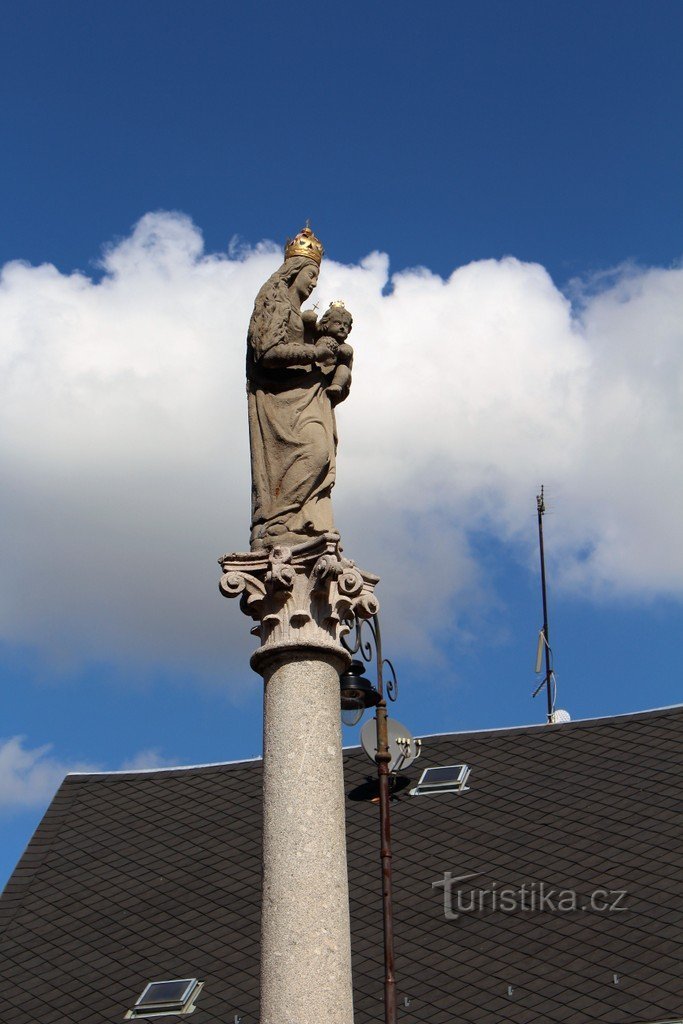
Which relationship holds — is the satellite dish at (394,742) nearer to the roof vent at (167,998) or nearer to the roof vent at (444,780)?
the roof vent at (167,998)

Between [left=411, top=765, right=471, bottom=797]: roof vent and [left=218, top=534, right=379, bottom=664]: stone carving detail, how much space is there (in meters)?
14.9

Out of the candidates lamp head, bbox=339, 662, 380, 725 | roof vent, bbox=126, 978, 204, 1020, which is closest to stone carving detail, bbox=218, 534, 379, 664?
lamp head, bbox=339, 662, 380, 725

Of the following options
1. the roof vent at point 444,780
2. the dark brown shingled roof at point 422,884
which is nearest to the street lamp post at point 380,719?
the dark brown shingled roof at point 422,884

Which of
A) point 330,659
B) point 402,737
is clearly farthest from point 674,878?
point 330,659

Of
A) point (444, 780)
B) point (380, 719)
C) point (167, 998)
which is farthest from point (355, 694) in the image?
point (444, 780)

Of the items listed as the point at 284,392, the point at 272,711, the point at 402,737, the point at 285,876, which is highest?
the point at 284,392

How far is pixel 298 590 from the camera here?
12.1 meters

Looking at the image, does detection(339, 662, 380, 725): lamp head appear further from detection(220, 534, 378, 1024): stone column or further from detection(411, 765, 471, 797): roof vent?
detection(411, 765, 471, 797): roof vent

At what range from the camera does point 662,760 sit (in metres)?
25.8

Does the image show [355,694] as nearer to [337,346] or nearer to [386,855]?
[386,855]

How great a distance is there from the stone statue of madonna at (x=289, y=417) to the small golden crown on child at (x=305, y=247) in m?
0.18

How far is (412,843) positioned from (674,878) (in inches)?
171

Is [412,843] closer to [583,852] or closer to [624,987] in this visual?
[583,852]

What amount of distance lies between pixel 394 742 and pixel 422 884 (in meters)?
9.90
